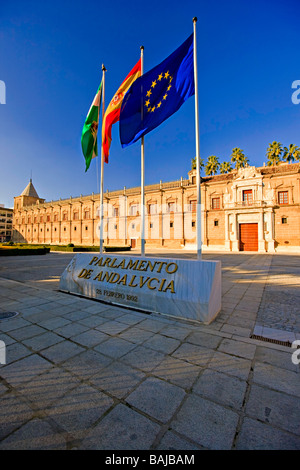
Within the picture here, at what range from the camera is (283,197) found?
2567cm

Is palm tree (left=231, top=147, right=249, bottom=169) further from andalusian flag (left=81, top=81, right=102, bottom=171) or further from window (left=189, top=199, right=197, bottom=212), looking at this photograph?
andalusian flag (left=81, top=81, right=102, bottom=171)

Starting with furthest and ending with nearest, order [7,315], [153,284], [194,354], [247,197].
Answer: [247,197], [153,284], [7,315], [194,354]

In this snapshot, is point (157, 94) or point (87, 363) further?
point (157, 94)

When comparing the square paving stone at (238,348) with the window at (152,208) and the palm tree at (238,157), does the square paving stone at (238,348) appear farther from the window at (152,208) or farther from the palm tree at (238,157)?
the palm tree at (238,157)

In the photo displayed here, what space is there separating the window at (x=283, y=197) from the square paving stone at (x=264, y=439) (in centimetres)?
2949

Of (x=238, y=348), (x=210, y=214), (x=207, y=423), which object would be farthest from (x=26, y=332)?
(x=210, y=214)

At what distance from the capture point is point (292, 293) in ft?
20.9

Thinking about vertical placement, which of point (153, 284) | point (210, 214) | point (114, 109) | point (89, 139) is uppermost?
point (114, 109)

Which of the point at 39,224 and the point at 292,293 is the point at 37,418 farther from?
the point at 39,224

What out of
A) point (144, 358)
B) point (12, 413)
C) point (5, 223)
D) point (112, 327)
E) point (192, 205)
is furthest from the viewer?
point (5, 223)

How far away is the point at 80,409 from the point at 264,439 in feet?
5.44

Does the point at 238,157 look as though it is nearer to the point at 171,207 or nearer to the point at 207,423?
the point at 171,207

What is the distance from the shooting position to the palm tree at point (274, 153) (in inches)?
1267

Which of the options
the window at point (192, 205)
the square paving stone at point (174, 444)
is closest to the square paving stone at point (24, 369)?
the square paving stone at point (174, 444)
